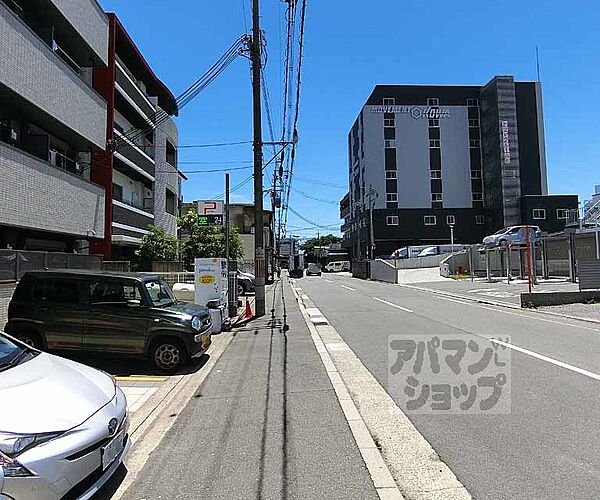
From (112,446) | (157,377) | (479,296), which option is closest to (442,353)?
(157,377)

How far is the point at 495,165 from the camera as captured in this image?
62062mm

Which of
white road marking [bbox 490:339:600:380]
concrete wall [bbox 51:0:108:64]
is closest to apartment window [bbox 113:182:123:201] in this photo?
concrete wall [bbox 51:0:108:64]

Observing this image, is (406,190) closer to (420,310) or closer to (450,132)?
(450,132)

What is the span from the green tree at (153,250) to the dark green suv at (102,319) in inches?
732

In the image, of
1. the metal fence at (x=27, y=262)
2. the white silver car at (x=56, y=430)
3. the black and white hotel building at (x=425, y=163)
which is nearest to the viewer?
the white silver car at (x=56, y=430)

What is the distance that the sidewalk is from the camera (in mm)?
4309

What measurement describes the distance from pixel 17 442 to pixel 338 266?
303ft

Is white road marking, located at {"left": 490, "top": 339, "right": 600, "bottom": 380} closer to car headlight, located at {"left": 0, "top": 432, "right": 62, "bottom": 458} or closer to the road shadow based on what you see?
the road shadow

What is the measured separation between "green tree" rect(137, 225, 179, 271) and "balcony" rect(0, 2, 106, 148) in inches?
352

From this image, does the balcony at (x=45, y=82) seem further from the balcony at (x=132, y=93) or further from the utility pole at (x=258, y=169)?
the balcony at (x=132, y=93)

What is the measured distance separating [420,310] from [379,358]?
31.9 feet

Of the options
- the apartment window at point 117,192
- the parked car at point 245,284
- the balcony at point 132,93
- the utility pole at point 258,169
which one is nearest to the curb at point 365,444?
the utility pole at point 258,169

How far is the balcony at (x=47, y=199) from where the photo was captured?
13812mm

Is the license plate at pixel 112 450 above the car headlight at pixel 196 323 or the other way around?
the other way around
